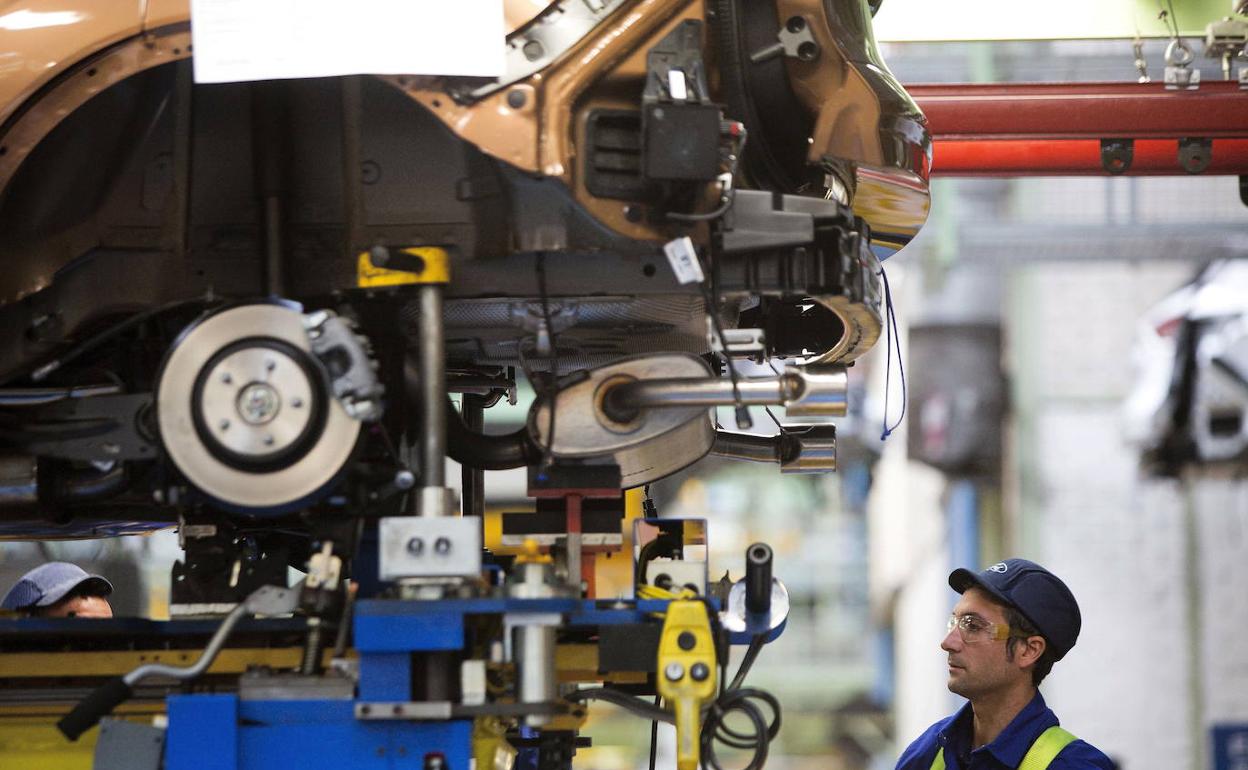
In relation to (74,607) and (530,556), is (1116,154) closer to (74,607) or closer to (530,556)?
(530,556)

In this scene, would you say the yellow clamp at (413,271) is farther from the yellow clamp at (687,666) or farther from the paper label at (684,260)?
the yellow clamp at (687,666)

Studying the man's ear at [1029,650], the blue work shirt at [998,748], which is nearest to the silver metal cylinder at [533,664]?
the blue work shirt at [998,748]

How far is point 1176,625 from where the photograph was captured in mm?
9516

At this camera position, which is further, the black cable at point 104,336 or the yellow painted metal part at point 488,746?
the black cable at point 104,336

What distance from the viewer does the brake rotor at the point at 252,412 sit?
2.70 meters

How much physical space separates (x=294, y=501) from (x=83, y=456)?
0.59 meters

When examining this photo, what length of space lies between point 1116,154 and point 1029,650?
1.99 m

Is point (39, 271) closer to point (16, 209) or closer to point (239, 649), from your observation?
point (16, 209)

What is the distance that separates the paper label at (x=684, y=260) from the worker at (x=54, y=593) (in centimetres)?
251

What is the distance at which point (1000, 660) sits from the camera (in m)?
3.68

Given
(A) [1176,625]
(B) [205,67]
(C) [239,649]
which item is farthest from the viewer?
(A) [1176,625]

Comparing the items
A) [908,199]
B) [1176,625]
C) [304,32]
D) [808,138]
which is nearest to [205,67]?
[304,32]

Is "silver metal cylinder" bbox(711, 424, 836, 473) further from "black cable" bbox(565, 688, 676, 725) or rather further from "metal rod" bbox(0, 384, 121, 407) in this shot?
"metal rod" bbox(0, 384, 121, 407)

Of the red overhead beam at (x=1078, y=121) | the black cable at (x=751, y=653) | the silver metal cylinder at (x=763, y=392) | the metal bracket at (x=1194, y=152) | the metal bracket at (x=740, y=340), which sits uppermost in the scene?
the red overhead beam at (x=1078, y=121)
